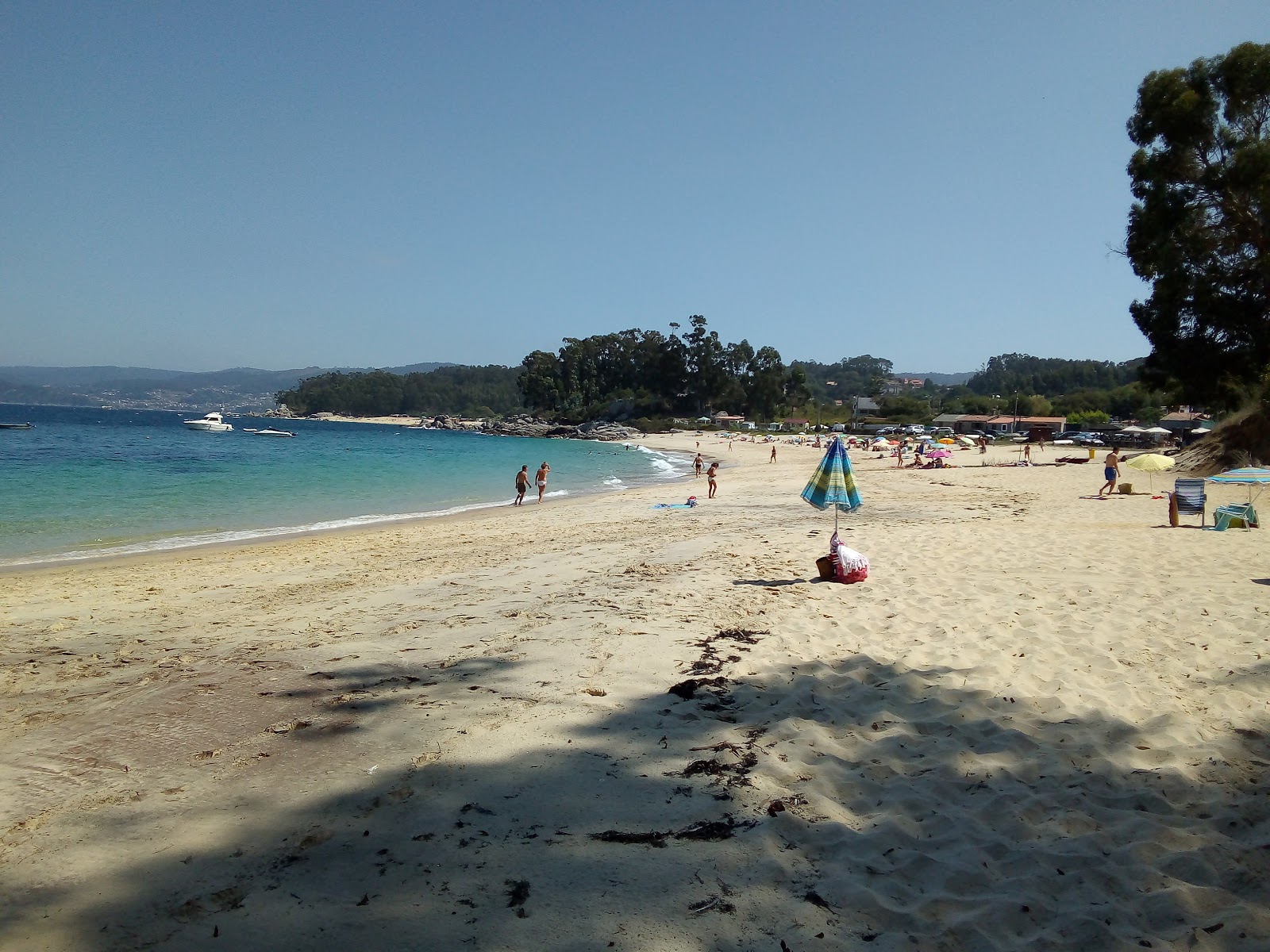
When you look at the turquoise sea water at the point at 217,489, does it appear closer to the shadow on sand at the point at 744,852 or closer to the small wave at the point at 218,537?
the small wave at the point at 218,537

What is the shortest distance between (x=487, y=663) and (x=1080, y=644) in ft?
15.2

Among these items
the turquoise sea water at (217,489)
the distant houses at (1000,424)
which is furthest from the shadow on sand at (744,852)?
the distant houses at (1000,424)

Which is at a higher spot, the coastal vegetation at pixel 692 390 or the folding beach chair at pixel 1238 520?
the coastal vegetation at pixel 692 390

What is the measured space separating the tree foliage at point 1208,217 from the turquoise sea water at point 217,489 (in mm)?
20507

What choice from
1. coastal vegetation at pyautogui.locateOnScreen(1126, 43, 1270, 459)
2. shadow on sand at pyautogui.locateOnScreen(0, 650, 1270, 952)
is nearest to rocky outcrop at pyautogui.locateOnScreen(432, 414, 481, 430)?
coastal vegetation at pyautogui.locateOnScreen(1126, 43, 1270, 459)

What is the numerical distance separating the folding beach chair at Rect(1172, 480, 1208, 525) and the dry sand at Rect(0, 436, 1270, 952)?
5277 mm

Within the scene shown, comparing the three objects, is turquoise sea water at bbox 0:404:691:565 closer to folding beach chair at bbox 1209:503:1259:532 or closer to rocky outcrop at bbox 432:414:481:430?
folding beach chair at bbox 1209:503:1259:532

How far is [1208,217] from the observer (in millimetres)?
23469

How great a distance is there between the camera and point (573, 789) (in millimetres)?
3607

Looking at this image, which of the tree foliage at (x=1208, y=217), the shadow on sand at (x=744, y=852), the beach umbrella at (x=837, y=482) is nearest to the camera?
the shadow on sand at (x=744, y=852)

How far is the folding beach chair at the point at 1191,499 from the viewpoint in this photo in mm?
12781

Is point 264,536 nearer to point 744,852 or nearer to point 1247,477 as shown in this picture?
point 744,852

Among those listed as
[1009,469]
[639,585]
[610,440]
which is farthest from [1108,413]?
[639,585]

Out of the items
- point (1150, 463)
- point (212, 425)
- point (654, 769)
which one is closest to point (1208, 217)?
point (1150, 463)
